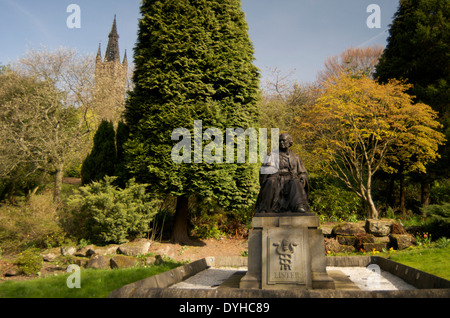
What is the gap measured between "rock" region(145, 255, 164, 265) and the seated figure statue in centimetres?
379

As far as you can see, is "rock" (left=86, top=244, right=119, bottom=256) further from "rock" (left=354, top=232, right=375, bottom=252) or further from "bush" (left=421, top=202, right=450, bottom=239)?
"bush" (left=421, top=202, right=450, bottom=239)

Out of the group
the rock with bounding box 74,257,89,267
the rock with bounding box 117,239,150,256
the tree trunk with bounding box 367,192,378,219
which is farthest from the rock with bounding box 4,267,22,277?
the tree trunk with bounding box 367,192,378,219

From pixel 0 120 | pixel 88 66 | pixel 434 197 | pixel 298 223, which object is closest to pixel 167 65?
pixel 298 223

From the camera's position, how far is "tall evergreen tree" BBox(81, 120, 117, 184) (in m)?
11.5

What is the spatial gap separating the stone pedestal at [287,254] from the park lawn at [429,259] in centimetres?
297

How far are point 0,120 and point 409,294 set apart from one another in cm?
2024

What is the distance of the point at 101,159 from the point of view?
1155cm

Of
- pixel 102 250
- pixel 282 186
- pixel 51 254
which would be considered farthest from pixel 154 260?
pixel 282 186

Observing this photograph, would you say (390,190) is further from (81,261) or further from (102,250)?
(81,261)

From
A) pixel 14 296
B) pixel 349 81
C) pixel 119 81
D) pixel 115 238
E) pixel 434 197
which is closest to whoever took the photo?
pixel 14 296

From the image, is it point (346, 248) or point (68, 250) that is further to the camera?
point (346, 248)

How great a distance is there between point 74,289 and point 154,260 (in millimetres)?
3226

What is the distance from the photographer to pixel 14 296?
5.14m

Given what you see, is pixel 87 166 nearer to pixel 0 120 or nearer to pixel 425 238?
pixel 0 120
